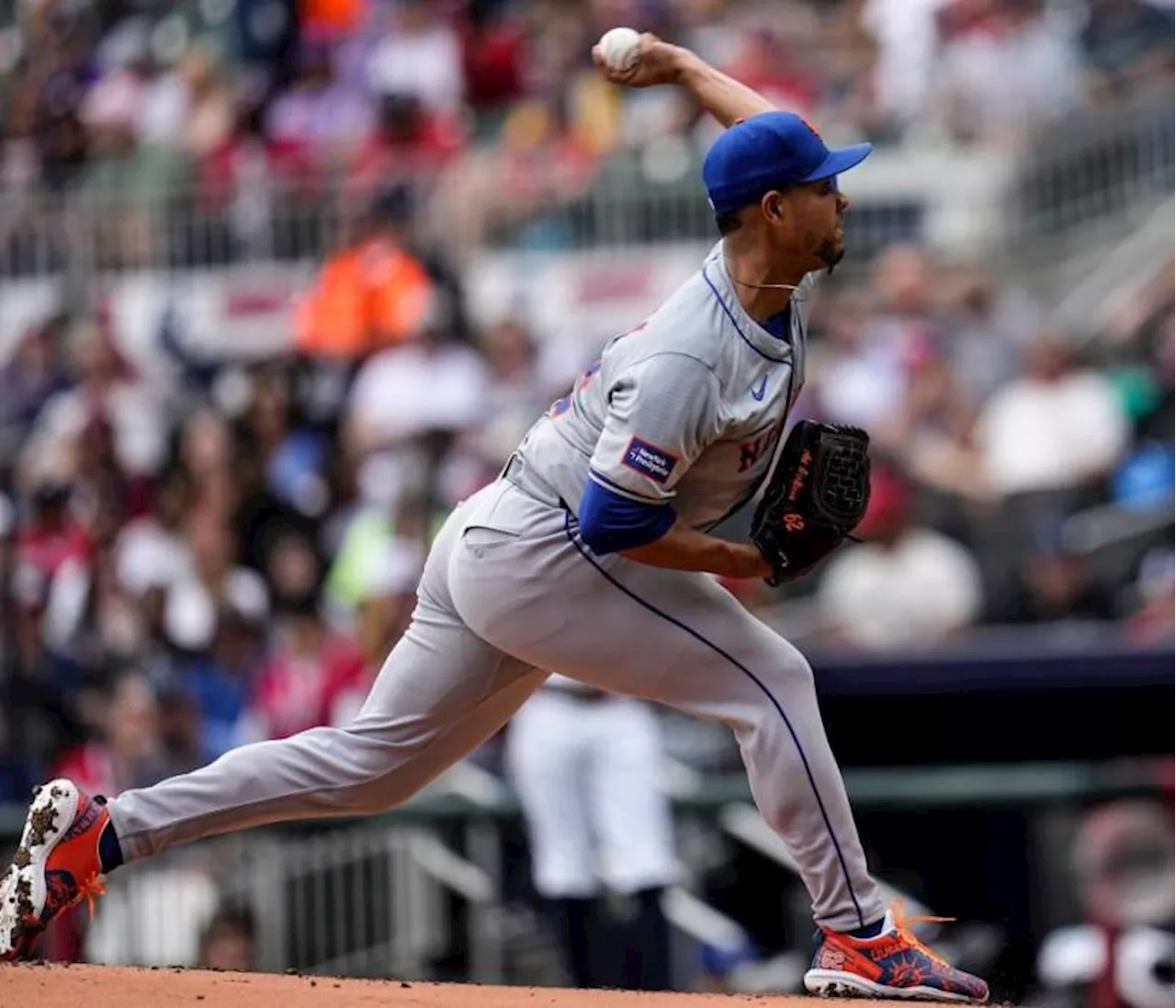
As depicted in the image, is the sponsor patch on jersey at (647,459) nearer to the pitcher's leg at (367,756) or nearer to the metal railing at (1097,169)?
the pitcher's leg at (367,756)

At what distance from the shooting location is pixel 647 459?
4914 mm

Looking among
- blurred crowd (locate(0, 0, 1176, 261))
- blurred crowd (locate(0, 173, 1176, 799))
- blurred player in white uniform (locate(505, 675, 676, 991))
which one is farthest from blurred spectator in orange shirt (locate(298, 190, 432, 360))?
blurred player in white uniform (locate(505, 675, 676, 991))

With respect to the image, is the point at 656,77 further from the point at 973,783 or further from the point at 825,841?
the point at 973,783

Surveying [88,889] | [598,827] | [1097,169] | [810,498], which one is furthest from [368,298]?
[810,498]

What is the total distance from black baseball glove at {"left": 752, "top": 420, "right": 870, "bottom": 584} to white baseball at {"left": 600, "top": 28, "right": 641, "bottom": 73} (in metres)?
0.96

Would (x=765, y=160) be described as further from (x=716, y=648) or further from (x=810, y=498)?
(x=716, y=648)

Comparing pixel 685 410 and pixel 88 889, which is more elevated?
pixel 685 410

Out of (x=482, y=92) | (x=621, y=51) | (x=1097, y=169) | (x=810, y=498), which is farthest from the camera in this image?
(x=482, y=92)

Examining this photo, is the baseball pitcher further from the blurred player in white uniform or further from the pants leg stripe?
the blurred player in white uniform

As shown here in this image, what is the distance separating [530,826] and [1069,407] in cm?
292

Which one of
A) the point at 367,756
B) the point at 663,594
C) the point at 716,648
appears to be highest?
the point at 663,594

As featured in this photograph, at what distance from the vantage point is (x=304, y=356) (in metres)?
12.6

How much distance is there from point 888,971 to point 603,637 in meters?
0.92

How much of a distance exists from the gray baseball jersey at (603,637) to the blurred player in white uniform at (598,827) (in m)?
3.44
